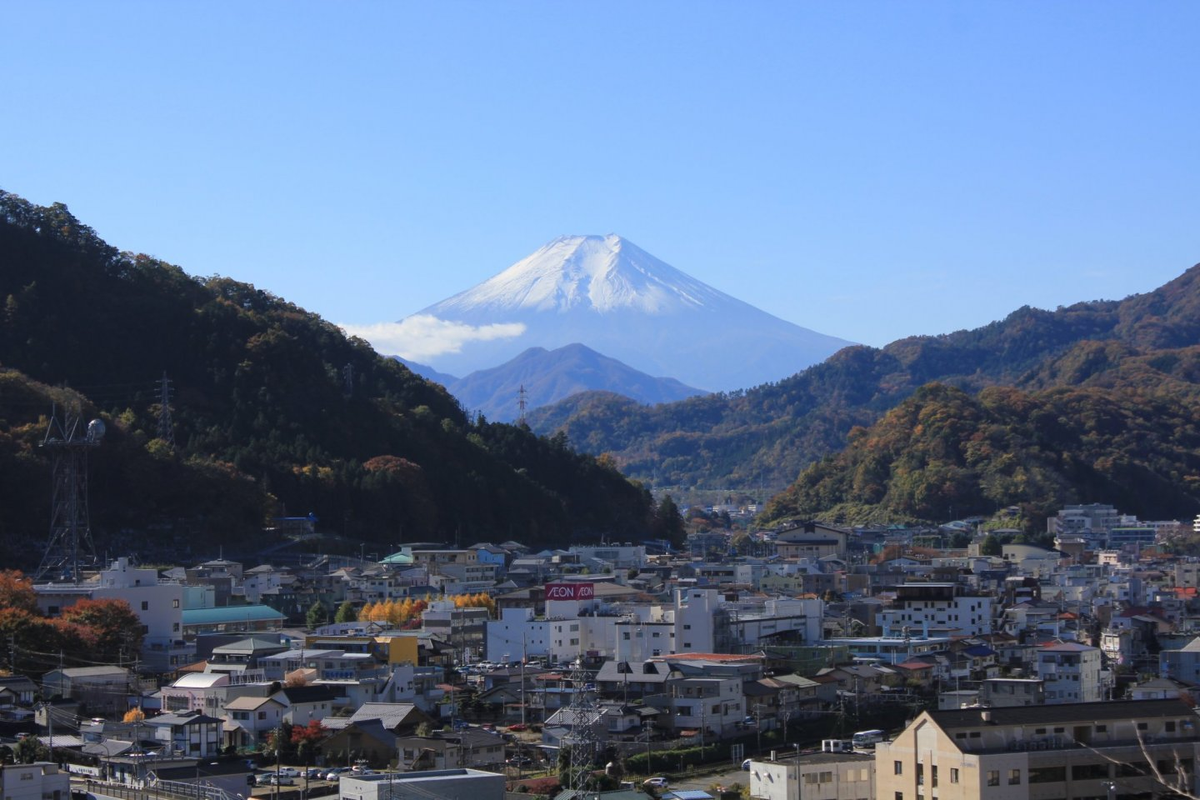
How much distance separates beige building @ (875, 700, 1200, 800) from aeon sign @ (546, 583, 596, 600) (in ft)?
47.6

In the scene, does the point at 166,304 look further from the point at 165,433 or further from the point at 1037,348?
the point at 1037,348

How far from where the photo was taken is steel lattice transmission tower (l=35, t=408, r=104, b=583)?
33.0 meters

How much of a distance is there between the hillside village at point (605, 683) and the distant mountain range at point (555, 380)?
130 metres

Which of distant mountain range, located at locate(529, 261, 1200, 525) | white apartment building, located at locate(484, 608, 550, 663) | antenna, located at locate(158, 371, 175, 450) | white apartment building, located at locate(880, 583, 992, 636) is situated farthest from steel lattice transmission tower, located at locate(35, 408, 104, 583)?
distant mountain range, located at locate(529, 261, 1200, 525)

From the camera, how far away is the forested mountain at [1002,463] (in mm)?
61869

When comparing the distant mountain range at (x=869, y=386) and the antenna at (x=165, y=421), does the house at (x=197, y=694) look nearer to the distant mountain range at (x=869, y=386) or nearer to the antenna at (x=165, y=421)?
the antenna at (x=165, y=421)

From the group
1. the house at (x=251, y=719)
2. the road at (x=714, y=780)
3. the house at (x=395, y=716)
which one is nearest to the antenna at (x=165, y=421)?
the house at (x=251, y=719)

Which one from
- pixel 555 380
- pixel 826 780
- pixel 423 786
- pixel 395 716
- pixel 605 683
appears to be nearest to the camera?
pixel 423 786

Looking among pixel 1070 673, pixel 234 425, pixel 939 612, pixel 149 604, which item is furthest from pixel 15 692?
pixel 234 425

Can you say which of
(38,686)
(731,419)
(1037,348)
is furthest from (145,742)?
(1037,348)

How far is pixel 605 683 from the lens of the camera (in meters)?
24.0

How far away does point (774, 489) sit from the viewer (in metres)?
89.9

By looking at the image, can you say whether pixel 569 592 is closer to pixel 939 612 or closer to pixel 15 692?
pixel 939 612

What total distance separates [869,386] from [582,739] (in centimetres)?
9406
